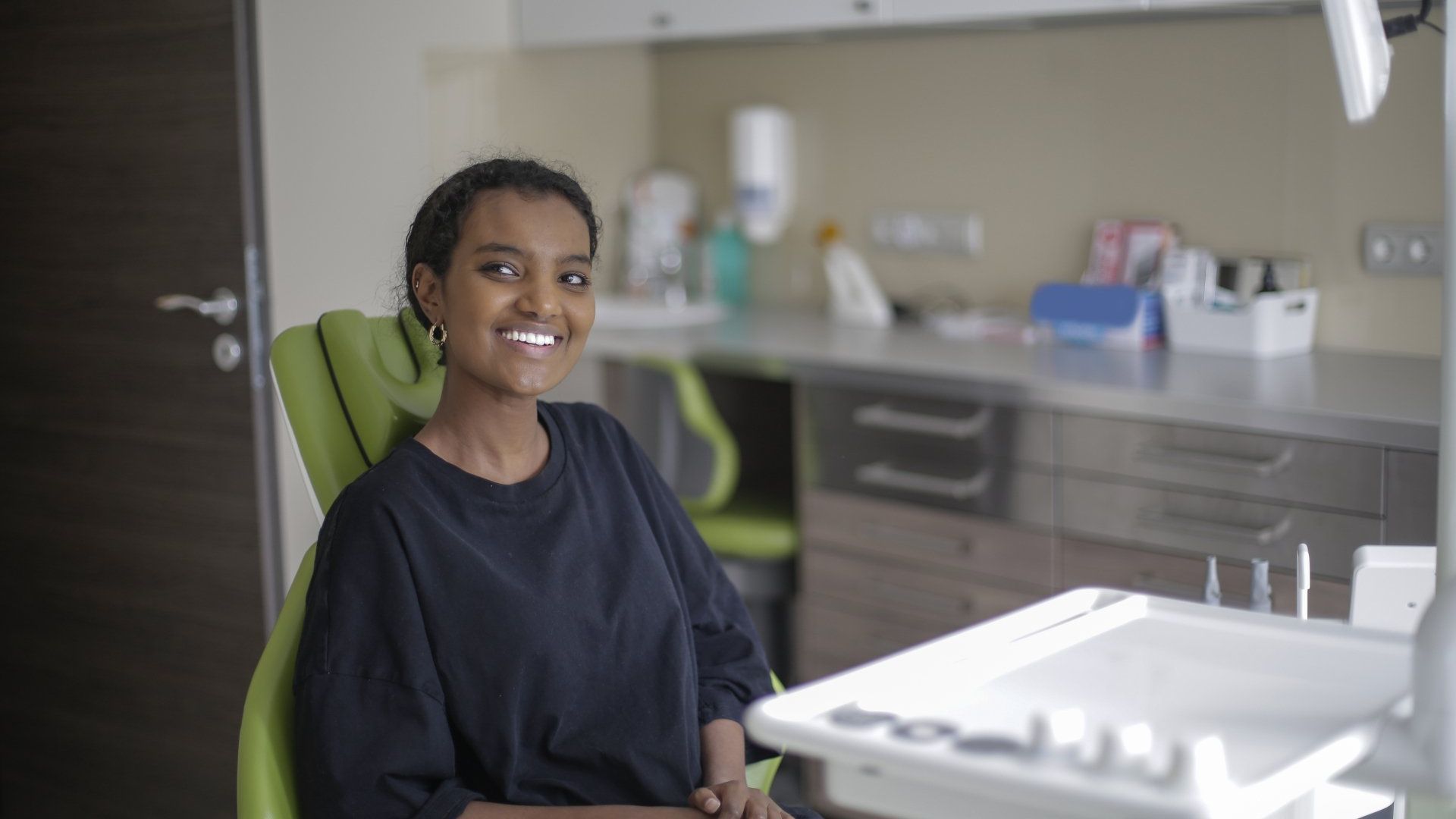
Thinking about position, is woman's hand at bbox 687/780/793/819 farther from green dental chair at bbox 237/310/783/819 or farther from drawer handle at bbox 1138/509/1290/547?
drawer handle at bbox 1138/509/1290/547

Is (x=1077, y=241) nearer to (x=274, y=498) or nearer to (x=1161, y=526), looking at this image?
(x=1161, y=526)

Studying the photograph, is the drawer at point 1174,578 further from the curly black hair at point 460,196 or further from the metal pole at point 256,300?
the metal pole at point 256,300

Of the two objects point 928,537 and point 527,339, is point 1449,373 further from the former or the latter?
point 928,537

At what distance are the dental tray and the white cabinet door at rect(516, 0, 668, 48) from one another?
7.07ft

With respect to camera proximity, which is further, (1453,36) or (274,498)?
(274,498)

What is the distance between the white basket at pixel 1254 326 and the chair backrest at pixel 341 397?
1.40m

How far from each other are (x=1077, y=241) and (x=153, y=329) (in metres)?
1.66

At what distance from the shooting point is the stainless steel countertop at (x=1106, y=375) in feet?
6.52

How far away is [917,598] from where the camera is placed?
2455 millimetres

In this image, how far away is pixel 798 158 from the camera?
3.20 metres

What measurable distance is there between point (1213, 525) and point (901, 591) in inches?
22.2

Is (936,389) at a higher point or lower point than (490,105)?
lower

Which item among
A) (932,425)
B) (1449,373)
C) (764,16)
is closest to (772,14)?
(764,16)

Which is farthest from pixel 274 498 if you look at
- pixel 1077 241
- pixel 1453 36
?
pixel 1453 36
